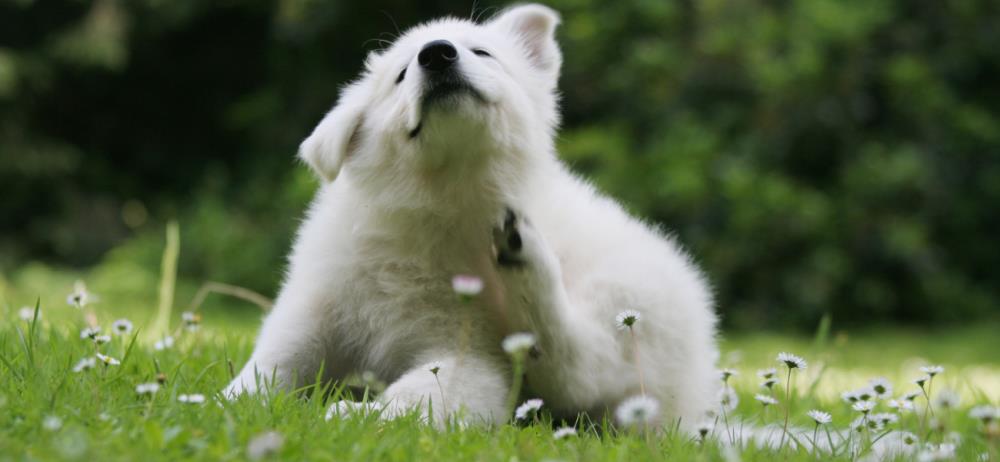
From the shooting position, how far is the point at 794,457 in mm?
2820

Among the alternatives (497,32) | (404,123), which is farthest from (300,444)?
(497,32)

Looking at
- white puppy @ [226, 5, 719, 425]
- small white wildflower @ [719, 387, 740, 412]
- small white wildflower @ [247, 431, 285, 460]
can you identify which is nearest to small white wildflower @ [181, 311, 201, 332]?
white puppy @ [226, 5, 719, 425]

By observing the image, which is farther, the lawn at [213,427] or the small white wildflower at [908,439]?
the small white wildflower at [908,439]

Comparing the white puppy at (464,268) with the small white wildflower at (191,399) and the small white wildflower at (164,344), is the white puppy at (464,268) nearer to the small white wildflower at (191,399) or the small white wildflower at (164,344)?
the small white wildflower at (191,399)

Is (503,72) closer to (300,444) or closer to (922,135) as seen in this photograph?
(300,444)

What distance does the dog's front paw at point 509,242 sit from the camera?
309 cm

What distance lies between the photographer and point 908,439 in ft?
9.78

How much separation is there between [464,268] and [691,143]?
7.77 metres

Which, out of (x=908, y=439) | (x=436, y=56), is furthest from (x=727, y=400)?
(x=436, y=56)

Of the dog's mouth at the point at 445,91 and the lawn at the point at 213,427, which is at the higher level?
the dog's mouth at the point at 445,91

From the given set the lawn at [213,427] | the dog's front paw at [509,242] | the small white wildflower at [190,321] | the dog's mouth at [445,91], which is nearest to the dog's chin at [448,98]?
the dog's mouth at [445,91]

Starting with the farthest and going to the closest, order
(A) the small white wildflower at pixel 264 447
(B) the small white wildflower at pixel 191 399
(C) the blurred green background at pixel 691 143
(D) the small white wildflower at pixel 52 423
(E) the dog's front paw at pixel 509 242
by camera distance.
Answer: (C) the blurred green background at pixel 691 143 → (E) the dog's front paw at pixel 509 242 → (B) the small white wildflower at pixel 191 399 → (D) the small white wildflower at pixel 52 423 → (A) the small white wildflower at pixel 264 447

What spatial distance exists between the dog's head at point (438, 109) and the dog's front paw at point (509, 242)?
0.26 m

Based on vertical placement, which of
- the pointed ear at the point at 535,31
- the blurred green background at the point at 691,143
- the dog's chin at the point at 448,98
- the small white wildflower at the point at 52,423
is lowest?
the small white wildflower at the point at 52,423
